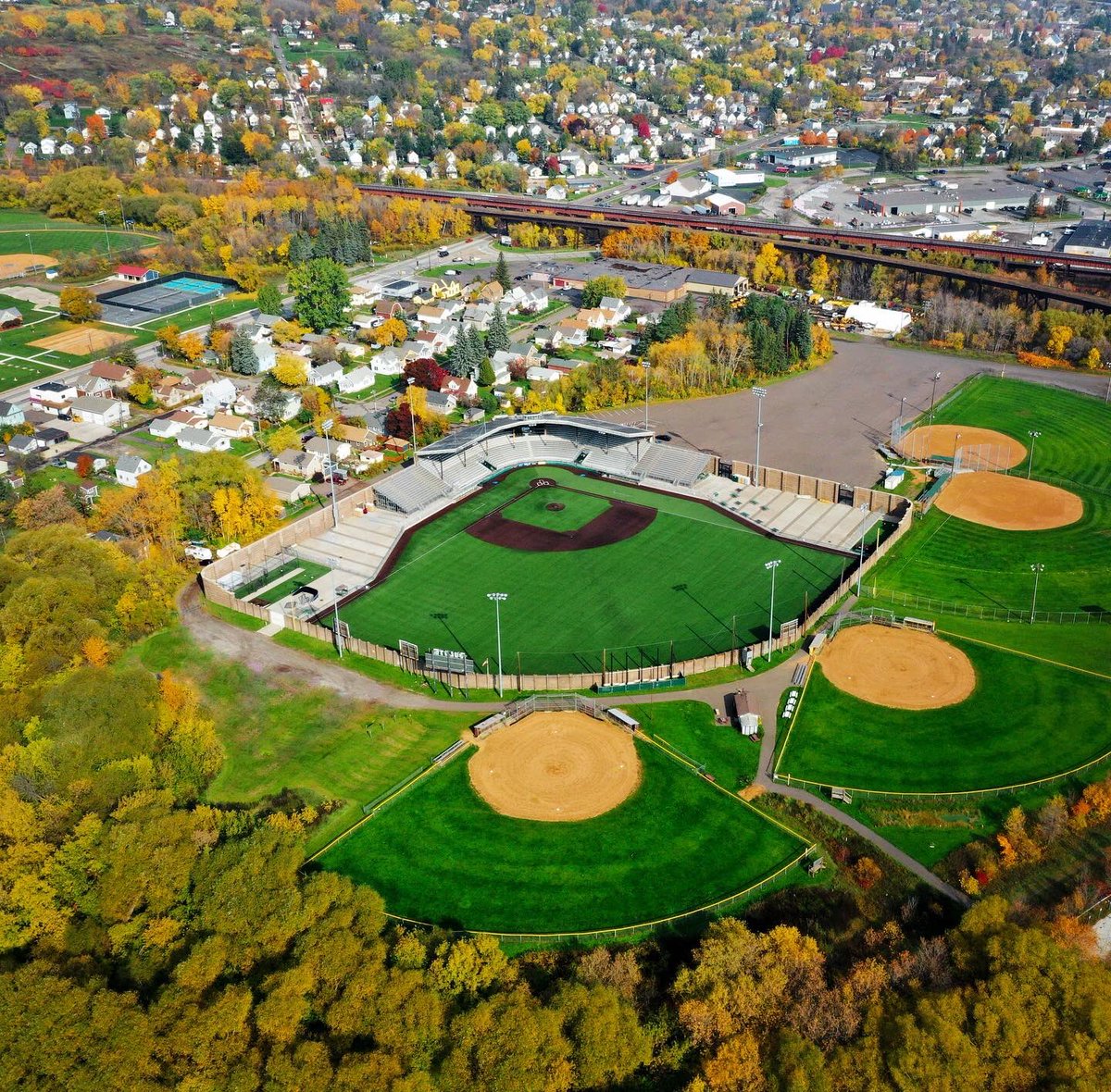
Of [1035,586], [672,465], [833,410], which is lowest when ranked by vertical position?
[833,410]

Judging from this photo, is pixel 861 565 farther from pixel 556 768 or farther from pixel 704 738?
pixel 556 768

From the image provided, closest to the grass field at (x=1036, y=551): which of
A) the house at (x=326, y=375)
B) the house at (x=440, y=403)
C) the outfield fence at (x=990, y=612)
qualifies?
the outfield fence at (x=990, y=612)

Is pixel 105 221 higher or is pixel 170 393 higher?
pixel 105 221

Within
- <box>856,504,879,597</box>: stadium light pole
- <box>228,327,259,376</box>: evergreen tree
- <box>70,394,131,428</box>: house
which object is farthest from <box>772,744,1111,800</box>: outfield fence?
<box>228,327,259,376</box>: evergreen tree

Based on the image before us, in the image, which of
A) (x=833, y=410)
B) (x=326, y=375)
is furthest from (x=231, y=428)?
(x=833, y=410)

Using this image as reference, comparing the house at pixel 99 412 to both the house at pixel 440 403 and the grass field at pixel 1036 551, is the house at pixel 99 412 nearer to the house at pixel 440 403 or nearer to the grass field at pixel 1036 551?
the house at pixel 440 403

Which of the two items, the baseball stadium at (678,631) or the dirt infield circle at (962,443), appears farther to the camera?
the dirt infield circle at (962,443)

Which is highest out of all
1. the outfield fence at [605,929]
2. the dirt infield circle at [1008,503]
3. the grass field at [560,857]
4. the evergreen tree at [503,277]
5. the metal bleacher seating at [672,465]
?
the evergreen tree at [503,277]
